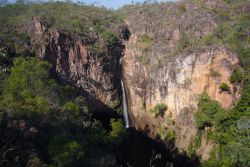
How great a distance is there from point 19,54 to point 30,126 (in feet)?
53.3

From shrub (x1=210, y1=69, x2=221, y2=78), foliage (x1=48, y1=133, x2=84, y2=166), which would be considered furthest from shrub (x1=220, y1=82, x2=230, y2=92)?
foliage (x1=48, y1=133, x2=84, y2=166)

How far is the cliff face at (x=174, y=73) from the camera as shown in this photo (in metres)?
40.8

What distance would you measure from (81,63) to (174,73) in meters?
11.1

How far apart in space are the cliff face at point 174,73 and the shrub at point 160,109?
40 cm

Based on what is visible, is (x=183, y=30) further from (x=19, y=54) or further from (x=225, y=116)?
(x=19, y=54)

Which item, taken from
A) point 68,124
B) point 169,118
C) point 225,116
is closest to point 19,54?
point 68,124

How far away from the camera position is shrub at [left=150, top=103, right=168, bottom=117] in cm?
4395

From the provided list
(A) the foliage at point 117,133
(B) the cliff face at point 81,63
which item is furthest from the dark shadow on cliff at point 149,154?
(B) the cliff face at point 81,63

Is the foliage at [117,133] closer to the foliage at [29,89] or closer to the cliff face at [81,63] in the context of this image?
the foliage at [29,89]

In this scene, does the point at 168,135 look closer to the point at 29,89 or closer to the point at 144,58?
the point at 144,58

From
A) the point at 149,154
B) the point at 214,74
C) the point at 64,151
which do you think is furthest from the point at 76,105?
the point at 214,74

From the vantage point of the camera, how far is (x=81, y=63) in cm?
4569

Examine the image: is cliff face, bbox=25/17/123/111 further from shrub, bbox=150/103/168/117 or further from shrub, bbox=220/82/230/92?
shrub, bbox=220/82/230/92

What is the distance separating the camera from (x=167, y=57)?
4584cm
